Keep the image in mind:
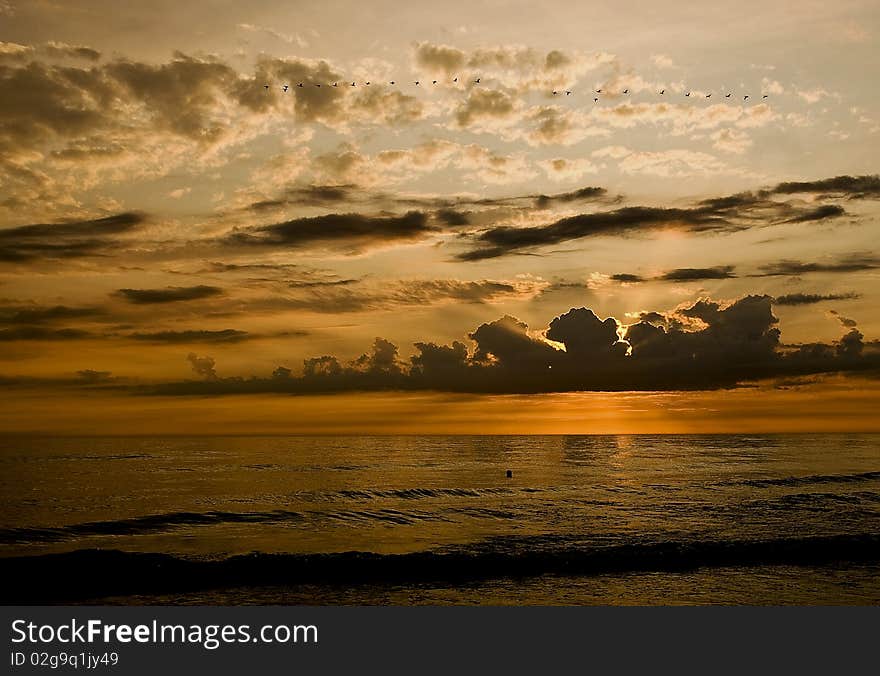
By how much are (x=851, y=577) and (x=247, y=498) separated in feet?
130

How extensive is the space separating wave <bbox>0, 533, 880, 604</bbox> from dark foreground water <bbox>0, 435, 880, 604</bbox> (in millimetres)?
103

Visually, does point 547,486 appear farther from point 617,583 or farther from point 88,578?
point 88,578

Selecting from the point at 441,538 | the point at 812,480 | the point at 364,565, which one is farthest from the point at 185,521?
the point at 812,480

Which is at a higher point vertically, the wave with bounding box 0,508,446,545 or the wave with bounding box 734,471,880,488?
the wave with bounding box 0,508,446,545

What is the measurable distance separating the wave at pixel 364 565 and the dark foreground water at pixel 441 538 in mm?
103

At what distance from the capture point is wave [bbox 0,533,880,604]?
2845 cm

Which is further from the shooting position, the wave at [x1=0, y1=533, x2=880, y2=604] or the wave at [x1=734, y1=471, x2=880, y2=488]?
the wave at [x1=734, y1=471, x2=880, y2=488]

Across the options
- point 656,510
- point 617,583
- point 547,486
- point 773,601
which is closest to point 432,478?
point 547,486

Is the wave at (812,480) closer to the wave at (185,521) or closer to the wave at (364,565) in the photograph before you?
the wave at (364,565)

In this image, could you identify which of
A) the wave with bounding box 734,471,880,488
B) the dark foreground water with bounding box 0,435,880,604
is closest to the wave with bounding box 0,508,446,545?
the dark foreground water with bounding box 0,435,880,604

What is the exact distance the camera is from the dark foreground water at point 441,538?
2716 centimetres

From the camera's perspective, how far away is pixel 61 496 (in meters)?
53.6

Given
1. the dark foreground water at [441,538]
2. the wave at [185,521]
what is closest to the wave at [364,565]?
the dark foreground water at [441,538]

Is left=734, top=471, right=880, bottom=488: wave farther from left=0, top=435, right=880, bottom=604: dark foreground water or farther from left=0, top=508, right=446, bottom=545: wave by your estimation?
left=0, top=508, right=446, bottom=545: wave
